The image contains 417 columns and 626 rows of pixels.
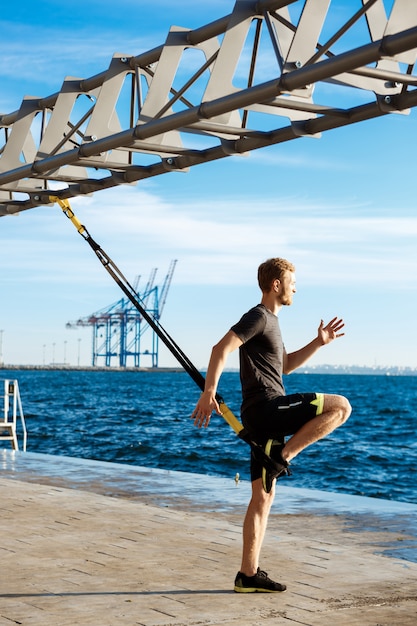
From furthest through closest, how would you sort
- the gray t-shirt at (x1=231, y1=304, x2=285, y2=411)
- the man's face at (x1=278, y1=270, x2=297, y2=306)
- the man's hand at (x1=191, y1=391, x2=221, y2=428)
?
the man's face at (x1=278, y1=270, x2=297, y2=306) → the gray t-shirt at (x1=231, y1=304, x2=285, y2=411) → the man's hand at (x1=191, y1=391, x2=221, y2=428)

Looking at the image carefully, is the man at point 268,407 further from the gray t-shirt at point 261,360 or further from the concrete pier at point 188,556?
the concrete pier at point 188,556

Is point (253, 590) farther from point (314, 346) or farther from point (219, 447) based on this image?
point (219, 447)

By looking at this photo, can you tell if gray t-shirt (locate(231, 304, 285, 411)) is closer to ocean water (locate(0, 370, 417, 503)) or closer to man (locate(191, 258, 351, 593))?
man (locate(191, 258, 351, 593))

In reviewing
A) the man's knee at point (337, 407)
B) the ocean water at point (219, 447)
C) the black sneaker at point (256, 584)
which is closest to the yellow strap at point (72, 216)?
the man's knee at point (337, 407)

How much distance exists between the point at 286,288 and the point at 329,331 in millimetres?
444

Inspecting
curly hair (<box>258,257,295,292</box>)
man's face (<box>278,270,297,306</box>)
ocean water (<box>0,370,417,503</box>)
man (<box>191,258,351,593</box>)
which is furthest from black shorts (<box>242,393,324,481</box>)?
ocean water (<box>0,370,417,503</box>)

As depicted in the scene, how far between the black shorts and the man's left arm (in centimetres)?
40

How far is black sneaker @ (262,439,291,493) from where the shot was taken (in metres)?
5.27

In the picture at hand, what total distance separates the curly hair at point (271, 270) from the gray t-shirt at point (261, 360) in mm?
150

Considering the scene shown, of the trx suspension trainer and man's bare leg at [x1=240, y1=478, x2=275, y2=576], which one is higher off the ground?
the trx suspension trainer

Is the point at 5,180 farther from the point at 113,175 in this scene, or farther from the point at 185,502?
the point at 185,502

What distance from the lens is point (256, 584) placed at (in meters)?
5.34

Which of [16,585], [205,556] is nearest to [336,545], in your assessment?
[205,556]

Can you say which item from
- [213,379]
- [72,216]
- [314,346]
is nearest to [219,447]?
[72,216]
